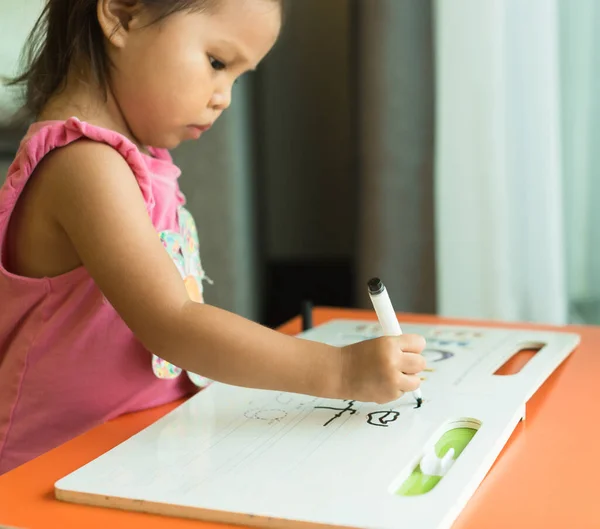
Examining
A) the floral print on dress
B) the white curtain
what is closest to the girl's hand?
the floral print on dress

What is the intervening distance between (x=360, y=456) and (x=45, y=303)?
302 millimetres

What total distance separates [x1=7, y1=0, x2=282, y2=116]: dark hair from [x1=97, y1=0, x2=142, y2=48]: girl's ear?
15mm

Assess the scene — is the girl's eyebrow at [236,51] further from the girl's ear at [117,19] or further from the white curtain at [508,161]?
the white curtain at [508,161]

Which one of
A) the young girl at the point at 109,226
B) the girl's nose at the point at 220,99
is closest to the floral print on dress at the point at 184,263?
the young girl at the point at 109,226

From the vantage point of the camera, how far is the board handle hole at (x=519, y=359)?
2.43 feet

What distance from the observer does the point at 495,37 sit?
146 centimetres

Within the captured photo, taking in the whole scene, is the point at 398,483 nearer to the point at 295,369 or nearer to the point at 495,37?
the point at 295,369

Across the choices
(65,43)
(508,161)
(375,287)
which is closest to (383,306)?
(375,287)

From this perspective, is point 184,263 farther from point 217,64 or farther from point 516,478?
point 516,478

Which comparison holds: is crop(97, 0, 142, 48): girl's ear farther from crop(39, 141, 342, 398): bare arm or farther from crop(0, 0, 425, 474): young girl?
crop(39, 141, 342, 398): bare arm

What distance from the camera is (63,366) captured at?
687mm

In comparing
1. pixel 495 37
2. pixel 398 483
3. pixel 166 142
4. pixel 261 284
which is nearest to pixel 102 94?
pixel 166 142

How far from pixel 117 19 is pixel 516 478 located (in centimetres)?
46

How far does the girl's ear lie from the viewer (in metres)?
0.67
